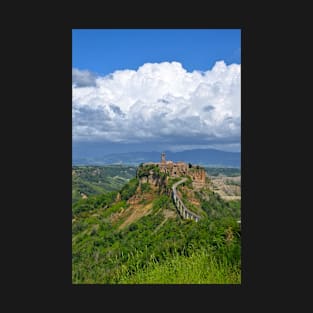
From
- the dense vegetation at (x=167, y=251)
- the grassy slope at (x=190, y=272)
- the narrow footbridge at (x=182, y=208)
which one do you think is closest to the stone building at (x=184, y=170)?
the narrow footbridge at (x=182, y=208)

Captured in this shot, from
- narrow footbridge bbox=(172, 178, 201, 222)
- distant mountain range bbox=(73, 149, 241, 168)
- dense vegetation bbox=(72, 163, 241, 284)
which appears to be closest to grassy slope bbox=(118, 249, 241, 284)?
dense vegetation bbox=(72, 163, 241, 284)

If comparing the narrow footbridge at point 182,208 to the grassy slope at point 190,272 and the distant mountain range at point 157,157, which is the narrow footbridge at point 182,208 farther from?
the grassy slope at point 190,272

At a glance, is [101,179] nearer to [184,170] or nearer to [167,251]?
[184,170]

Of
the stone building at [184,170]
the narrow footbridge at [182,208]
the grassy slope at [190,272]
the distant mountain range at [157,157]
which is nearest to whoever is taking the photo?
the grassy slope at [190,272]

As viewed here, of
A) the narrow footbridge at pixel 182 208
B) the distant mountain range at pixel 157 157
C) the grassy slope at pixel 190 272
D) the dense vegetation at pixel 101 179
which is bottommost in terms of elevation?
the grassy slope at pixel 190 272

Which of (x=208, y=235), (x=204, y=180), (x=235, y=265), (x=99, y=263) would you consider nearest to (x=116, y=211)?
(x=204, y=180)

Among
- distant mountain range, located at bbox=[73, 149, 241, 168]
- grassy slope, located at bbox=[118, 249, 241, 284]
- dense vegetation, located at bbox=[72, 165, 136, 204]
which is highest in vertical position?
distant mountain range, located at bbox=[73, 149, 241, 168]

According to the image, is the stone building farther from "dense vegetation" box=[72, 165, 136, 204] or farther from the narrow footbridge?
"dense vegetation" box=[72, 165, 136, 204]

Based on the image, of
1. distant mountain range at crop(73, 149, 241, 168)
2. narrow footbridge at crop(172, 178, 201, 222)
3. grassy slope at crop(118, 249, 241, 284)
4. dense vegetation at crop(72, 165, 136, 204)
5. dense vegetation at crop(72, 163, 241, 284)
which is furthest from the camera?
dense vegetation at crop(72, 165, 136, 204)

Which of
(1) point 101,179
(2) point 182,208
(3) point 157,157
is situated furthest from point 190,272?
(1) point 101,179
